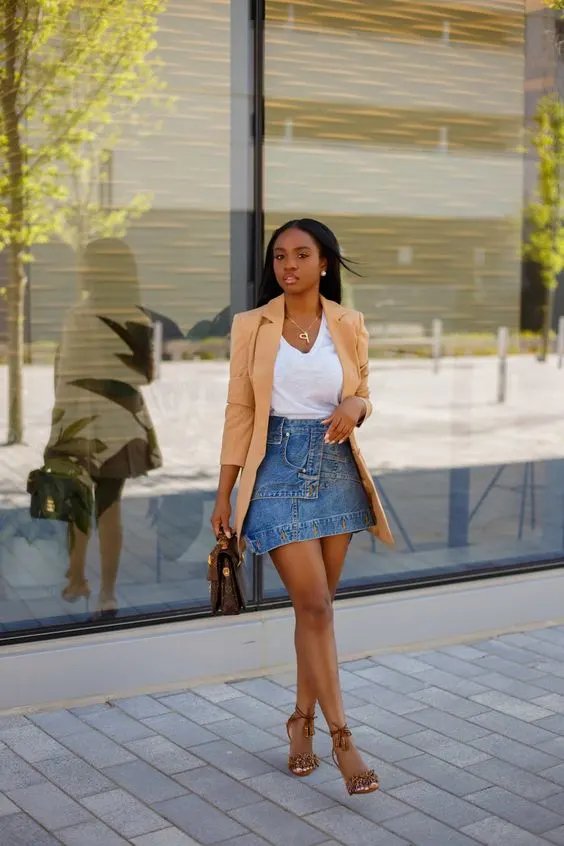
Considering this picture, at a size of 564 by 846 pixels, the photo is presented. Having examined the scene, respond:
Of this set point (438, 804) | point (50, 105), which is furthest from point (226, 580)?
point (50, 105)

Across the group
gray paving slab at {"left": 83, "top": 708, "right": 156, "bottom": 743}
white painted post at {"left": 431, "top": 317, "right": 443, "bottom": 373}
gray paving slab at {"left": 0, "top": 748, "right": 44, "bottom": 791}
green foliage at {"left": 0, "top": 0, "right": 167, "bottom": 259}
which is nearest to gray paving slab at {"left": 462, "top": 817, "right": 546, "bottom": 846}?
gray paving slab at {"left": 83, "top": 708, "right": 156, "bottom": 743}

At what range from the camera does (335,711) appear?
3.93m

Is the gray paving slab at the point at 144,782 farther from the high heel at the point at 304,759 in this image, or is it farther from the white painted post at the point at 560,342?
the white painted post at the point at 560,342

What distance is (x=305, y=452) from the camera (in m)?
4.00

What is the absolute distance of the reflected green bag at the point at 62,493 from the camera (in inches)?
195

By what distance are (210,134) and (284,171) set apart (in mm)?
395

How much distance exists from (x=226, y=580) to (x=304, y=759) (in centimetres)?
69

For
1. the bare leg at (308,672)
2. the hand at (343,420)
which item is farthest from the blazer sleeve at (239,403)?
the bare leg at (308,672)

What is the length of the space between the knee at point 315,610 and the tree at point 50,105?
5.08 ft

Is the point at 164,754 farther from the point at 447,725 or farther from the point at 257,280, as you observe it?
the point at 257,280

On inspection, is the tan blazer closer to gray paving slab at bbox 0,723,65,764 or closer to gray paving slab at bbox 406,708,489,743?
gray paving slab at bbox 406,708,489,743

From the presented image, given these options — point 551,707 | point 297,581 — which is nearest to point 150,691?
point 297,581

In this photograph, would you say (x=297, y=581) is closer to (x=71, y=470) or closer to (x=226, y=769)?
(x=226, y=769)

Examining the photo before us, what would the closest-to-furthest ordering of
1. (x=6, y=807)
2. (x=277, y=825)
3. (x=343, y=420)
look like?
(x=277, y=825) → (x=6, y=807) → (x=343, y=420)
